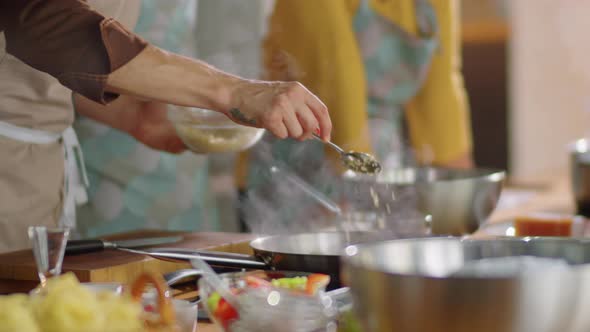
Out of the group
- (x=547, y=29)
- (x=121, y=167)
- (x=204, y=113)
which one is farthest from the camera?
(x=547, y=29)

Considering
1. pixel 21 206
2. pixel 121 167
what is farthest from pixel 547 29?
pixel 21 206

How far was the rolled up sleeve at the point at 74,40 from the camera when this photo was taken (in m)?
1.33

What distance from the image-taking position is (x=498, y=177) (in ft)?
5.98

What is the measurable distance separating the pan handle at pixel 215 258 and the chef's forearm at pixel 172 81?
0.23m

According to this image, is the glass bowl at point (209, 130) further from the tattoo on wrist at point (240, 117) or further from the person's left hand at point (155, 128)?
the tattoo on wrist at point (240, 117)

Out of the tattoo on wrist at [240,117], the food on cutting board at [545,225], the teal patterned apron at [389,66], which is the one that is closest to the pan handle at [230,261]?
the tattoo on wrist at [240,117]

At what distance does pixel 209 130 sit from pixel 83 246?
0.39m

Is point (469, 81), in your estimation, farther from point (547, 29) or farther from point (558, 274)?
point (558, 274)

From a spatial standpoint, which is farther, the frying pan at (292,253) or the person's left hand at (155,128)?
the person's left hand at (155,128)

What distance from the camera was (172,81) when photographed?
1362 millimetres

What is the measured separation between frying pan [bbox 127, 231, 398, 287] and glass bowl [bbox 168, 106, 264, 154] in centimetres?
38

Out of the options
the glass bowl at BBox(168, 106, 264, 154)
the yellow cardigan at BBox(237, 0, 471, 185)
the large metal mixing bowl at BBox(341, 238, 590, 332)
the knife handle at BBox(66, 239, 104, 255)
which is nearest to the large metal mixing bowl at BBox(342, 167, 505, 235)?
the glass bowl at BBox(168, 106, 264, 154)

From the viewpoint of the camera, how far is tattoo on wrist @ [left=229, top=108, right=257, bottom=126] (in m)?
1.39

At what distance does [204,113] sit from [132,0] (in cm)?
31
